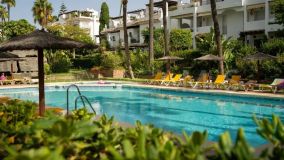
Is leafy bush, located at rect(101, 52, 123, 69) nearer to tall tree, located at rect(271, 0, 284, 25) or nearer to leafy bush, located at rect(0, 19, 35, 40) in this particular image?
leafy bush, located at rect(0, 19, 35, 40)

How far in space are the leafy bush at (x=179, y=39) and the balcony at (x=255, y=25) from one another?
244 inches

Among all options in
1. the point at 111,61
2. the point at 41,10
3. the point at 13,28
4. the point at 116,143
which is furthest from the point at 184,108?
the point at 41,10

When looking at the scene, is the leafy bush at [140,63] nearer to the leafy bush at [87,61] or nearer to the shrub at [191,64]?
the shrub at [191,64]

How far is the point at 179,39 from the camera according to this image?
37688mm

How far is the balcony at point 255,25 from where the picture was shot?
33728mm

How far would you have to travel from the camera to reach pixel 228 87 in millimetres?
20578

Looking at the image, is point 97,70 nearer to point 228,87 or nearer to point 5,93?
point 5,93

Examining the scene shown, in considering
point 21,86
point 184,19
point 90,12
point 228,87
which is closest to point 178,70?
point 228,87

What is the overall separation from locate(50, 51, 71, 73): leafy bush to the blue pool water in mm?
15056

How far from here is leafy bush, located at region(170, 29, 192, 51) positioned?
37391 millimetres

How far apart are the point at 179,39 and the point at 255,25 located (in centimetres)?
772

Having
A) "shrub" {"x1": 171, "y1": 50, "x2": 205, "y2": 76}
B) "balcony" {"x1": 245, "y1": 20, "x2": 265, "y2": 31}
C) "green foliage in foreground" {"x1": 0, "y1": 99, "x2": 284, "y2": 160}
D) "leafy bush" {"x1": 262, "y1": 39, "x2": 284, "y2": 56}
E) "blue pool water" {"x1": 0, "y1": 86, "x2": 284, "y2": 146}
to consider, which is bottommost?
"blue pool water" {"x1": 0, "y1": 86, "x2": 284, "y2": 146}

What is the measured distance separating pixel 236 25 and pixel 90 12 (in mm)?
45363

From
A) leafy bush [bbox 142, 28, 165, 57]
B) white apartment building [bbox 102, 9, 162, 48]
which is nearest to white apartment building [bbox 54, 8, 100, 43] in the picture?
white apartment building [bbox 102, 9, 162, 48]
